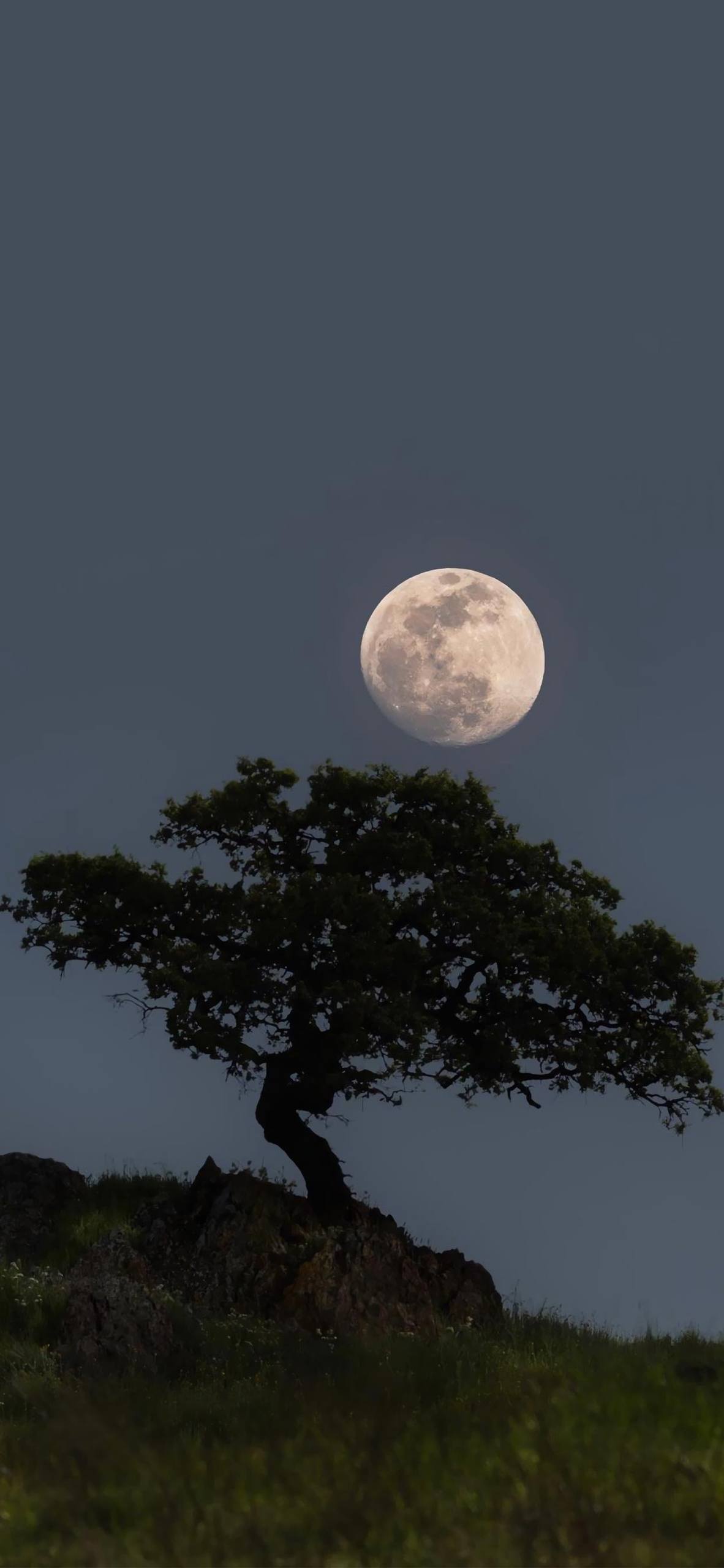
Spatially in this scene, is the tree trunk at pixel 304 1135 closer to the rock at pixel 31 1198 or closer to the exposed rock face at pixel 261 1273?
the exposed rock face at pixel 261 1273

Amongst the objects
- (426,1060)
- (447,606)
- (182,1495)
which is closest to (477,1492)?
(182,1495)

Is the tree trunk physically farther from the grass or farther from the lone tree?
the grass

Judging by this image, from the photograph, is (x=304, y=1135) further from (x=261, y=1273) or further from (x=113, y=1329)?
(x=113, y=1329)

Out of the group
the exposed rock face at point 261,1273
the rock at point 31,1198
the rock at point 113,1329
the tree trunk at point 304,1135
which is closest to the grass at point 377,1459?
the rock at point 113,1329

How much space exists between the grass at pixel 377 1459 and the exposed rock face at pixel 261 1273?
1.22 m

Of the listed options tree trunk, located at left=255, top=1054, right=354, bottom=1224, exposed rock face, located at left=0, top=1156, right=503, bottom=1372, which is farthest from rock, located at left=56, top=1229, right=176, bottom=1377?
tree trunk, located at left=255, top=1054, right=354, bottom=1224

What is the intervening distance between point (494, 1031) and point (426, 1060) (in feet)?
7.57

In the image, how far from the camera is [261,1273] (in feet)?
73.6

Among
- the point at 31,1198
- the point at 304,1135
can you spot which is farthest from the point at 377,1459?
the point at 31,1198

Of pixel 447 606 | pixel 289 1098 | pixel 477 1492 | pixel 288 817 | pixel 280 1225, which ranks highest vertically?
pixel 447 606

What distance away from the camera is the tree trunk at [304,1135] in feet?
82.2

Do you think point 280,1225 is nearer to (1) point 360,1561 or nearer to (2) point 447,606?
(1) point 360,1561

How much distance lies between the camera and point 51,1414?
15.6m

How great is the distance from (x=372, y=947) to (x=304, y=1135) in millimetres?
4954
